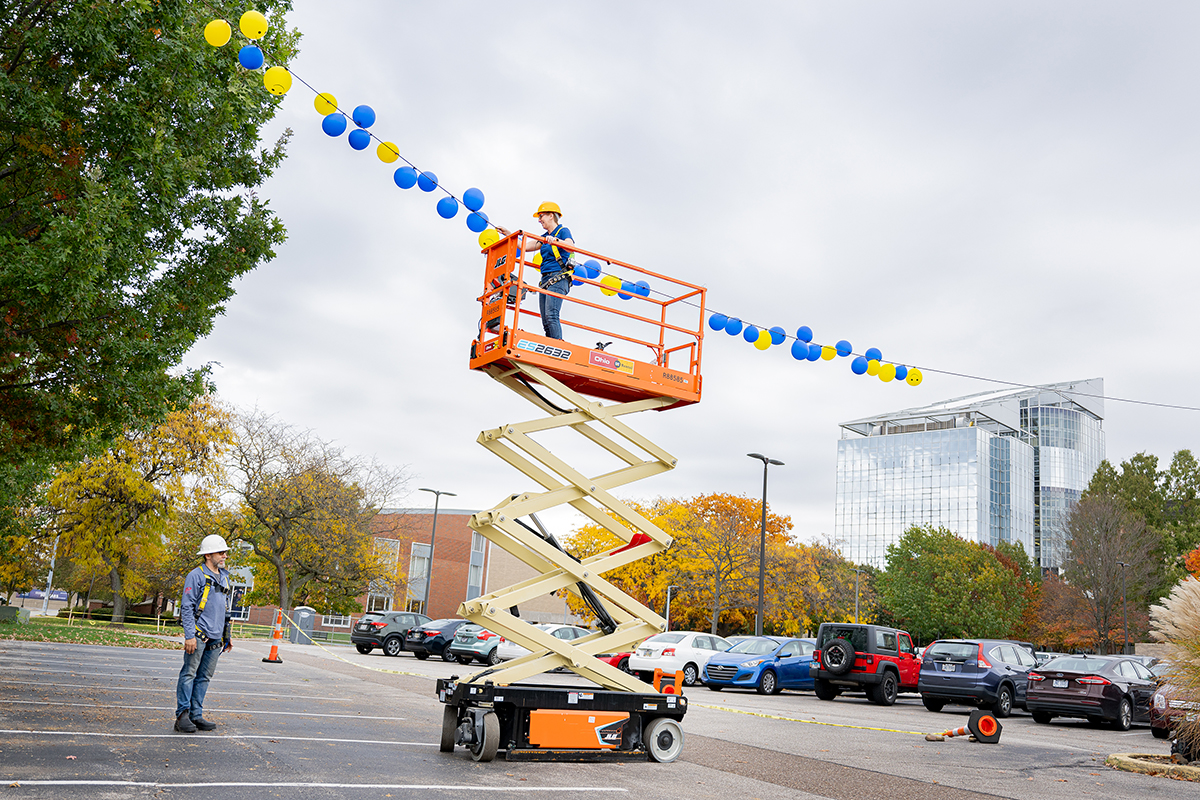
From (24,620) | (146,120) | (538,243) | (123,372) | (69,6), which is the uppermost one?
(69,6)

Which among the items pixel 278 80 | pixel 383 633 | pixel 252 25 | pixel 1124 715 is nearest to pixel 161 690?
pixel 278 80

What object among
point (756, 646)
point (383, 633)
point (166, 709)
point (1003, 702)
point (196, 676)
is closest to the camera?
point (196, 676)

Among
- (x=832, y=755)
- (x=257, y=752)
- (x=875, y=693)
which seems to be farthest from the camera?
(x=875, y=693)

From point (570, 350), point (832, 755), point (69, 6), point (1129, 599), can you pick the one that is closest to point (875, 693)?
point (832, 755)

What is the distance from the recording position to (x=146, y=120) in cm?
980

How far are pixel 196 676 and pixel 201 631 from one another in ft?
1.38

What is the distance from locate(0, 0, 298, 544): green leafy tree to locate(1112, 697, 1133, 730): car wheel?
17.2 m

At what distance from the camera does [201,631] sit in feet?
28.2

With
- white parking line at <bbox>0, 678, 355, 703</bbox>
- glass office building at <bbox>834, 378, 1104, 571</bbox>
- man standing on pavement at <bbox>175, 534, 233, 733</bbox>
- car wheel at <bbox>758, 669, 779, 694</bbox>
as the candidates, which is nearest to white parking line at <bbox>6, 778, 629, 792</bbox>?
man standing on pavement at <bbox>175, 534, 233, 733</bbox>

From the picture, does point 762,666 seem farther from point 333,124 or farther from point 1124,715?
point 333,124

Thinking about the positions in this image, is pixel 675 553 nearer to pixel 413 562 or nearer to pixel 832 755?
pixel 413 562

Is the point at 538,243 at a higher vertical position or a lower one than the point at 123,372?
higher

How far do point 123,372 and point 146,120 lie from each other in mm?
3233

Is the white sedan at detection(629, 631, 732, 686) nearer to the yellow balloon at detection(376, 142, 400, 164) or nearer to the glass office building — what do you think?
the yellow balloon at detection(376, 142, 400, 164)
